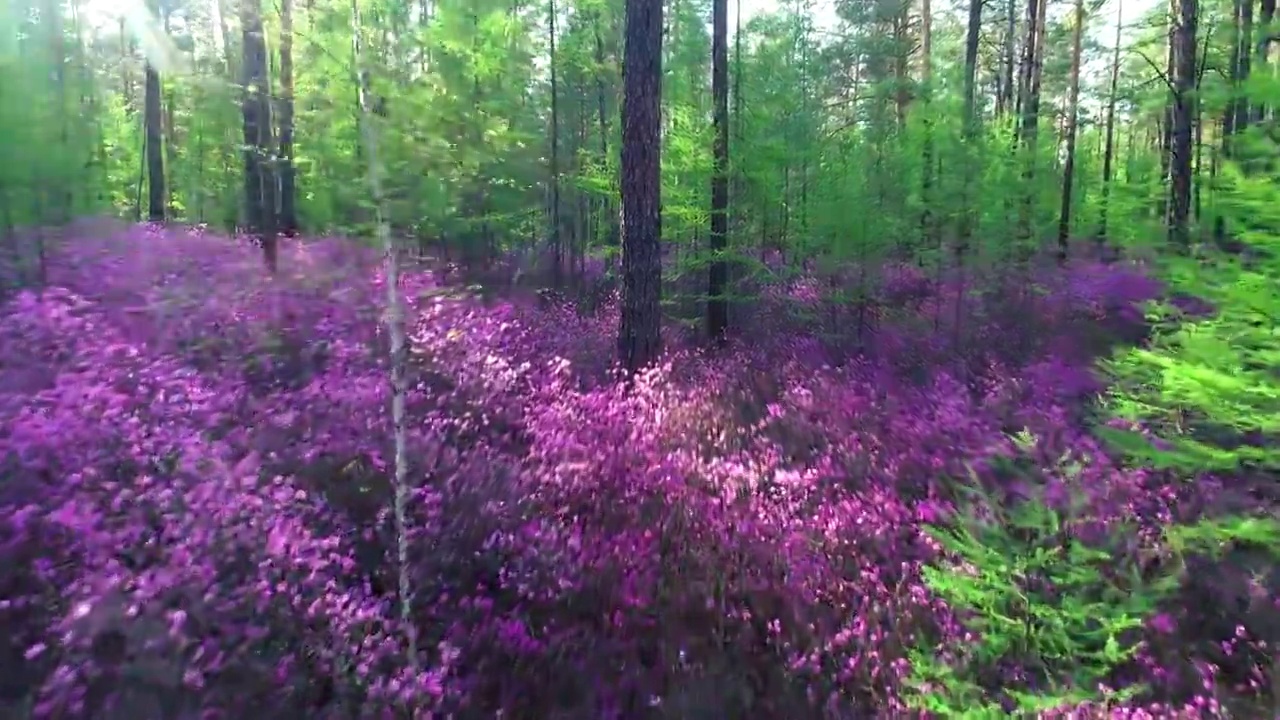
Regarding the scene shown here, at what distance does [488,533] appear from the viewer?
469 cm

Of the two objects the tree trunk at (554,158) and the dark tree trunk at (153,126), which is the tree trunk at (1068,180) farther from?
the dark tree trunk at (153,126)

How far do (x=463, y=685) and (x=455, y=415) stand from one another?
3.10 meters

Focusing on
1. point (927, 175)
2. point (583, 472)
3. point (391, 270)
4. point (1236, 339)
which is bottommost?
point (583, 472)

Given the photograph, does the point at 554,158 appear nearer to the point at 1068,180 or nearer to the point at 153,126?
the point at 153,126

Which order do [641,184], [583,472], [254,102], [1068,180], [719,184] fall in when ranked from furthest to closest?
1. [1068,180]
2. [719,184]
3. [254,102]
4. [641,184]
5. [583,472]

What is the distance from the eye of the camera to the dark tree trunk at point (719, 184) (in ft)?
38.8

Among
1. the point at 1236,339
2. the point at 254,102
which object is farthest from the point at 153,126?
the point at 1236,339

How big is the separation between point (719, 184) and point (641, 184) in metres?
4.26

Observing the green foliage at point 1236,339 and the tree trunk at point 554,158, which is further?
the tree trunk at point 554,158

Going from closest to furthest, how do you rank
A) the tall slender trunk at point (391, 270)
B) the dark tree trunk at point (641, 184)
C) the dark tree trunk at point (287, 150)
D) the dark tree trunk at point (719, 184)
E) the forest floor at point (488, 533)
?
the forest floor at point (488, 533)
the tall slender trunk at point (391, 270)
the dark tree trunk at point (641, 184)
the dark tree trunk at point (719, 184)
the dark tree trunk at point (287, 150)

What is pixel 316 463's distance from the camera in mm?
5023

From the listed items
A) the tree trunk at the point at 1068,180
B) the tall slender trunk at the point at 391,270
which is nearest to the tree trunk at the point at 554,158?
the tree trunk at the point at 1068,180

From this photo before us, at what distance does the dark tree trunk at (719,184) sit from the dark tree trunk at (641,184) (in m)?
3.67

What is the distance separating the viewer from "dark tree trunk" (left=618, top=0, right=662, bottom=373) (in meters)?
7.90
